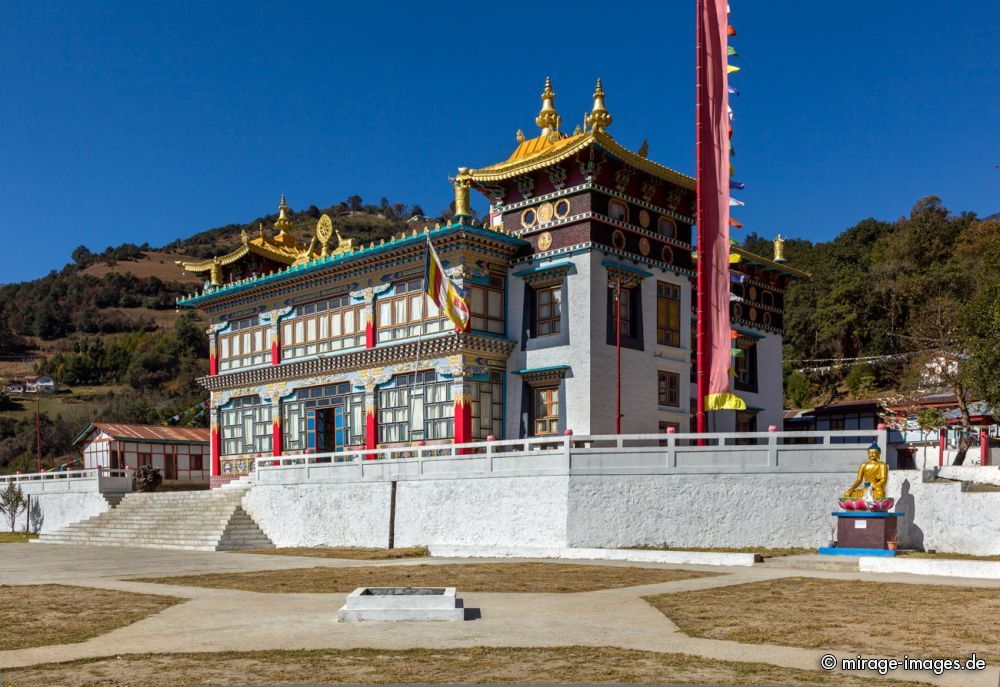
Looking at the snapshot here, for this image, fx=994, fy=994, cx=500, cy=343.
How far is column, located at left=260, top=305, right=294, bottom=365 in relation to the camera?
41.4 meters

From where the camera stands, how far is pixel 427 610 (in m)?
13.0

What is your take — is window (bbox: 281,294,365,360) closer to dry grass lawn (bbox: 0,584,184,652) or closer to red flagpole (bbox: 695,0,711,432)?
red flagpole (bbox: 695,0,711,432)

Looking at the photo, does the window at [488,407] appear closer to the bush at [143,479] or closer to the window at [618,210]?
the window at [618,210]

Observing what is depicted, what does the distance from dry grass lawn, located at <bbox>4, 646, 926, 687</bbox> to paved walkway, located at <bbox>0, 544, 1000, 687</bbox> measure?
0.43 meters

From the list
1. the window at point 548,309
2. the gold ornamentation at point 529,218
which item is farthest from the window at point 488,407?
the gold ornamentation at point 529,218

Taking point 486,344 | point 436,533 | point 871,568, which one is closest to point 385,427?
point 486,344

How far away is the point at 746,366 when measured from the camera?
1660 inches

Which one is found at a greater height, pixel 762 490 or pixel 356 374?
pixel 356 374

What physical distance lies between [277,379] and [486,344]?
1126cm

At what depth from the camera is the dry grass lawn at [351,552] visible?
26.2 meters

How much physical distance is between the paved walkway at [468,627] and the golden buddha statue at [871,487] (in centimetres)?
210

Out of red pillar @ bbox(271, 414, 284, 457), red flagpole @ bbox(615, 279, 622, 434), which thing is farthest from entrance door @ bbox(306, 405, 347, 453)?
red flagpole @ bbox(615, 279, 622, 434)

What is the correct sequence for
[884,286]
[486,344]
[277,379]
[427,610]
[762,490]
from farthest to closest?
[884,286]
[277,379]
[486,344]
[762,490]
[427,610]

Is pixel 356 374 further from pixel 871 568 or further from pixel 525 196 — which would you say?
pixel 871 568
